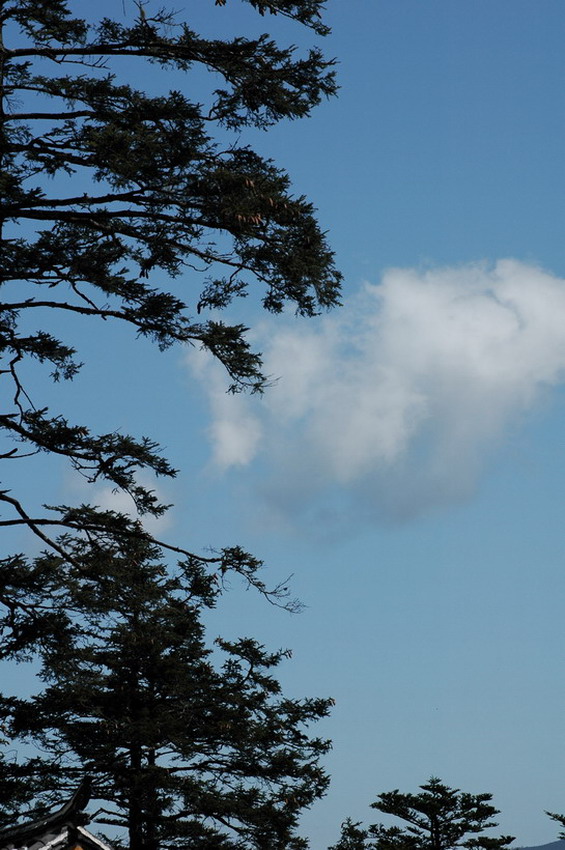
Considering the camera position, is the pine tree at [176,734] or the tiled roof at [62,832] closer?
the tiled roof at [62,832]

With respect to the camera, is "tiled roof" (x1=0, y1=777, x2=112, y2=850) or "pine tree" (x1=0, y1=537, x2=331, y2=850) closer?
"tiled roof" (x1=0, y1=777, x2=112, y2=850)

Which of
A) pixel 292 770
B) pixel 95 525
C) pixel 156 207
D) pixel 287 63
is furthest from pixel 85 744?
pixel 287 63

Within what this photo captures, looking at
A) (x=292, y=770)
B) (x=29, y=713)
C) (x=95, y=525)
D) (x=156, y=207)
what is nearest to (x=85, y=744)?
(x=29, y=713)

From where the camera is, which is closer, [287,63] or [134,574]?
[287,63]

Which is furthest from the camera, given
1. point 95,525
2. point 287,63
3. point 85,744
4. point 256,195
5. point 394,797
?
point 85,744

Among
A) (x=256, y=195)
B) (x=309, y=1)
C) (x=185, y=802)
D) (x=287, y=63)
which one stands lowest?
(x=185, y=802)

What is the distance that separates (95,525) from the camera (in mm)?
15141

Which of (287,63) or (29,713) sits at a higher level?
(287,63)

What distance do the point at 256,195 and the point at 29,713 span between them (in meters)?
14.8

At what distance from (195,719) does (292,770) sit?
2.74 meters

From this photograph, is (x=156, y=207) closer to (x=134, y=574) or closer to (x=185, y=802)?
(x=134, y=574)

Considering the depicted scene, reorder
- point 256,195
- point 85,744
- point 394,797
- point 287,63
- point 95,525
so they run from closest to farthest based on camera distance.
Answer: point 256,195 → point 287,63 → point 95,525 → point 394,797 → point 85,744

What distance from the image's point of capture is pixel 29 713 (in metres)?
23.1

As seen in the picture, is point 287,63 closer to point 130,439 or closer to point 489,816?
point 130,439
